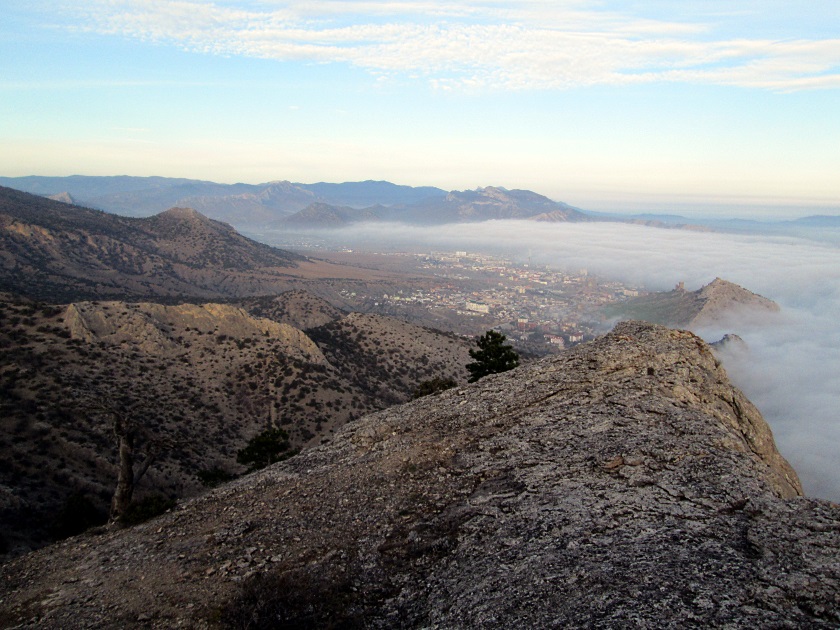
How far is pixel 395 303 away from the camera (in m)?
158

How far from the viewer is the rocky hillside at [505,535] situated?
9008mm

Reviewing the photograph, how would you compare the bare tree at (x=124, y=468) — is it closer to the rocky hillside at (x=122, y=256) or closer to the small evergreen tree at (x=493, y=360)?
the small evergreen tree at (x=493, y=360)

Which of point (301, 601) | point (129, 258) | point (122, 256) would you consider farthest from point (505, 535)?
point (129, 258)

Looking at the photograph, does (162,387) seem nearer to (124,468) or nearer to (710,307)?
(124,468)

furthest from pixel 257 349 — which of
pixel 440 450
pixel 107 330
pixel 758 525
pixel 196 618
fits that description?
pixel 758 525

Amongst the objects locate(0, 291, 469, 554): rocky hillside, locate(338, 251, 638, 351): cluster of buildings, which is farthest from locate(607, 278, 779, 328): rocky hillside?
locate(0, 291, 469, 554): rocky hillside

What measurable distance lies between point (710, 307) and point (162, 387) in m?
146

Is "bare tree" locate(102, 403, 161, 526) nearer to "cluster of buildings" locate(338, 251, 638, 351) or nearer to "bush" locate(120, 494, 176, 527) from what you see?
"bush" locate(120, 494, 176, 527)

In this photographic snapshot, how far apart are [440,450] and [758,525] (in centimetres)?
861

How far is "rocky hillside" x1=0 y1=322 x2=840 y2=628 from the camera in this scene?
29.6 feet

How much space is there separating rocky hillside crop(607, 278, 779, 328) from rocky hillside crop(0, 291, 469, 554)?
104768mm

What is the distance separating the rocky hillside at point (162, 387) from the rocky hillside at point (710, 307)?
104768 mm

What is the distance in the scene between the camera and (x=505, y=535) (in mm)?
11539

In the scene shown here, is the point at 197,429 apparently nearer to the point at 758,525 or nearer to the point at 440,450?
the point at 440,450
